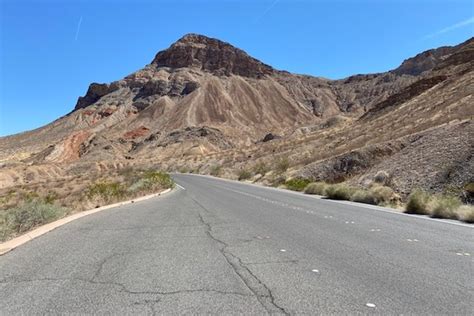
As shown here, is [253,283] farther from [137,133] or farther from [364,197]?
[137,133]

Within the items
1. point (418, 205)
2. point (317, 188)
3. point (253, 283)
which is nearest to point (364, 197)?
point (418, 205)

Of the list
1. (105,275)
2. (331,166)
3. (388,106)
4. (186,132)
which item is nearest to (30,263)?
(105,275)

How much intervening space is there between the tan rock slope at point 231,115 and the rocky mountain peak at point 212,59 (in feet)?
1.21

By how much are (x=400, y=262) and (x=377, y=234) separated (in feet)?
10.3

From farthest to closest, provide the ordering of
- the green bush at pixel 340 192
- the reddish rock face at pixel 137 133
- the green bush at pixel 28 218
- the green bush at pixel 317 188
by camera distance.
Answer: the reddish rock face at pixel 137 133 → the green bush at pixel 317 188 → the green bush at pixel 340 192 → the green bush at pixel 28 218

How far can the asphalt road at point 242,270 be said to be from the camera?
17.9 feet

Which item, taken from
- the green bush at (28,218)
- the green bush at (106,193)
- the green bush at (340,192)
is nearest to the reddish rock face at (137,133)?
the green bush at (106,193)

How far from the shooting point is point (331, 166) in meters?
36.5

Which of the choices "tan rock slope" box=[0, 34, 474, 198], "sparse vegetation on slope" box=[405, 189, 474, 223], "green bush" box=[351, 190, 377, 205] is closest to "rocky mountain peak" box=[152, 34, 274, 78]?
"tan rock slope" box=[0, 34, 474, 198]

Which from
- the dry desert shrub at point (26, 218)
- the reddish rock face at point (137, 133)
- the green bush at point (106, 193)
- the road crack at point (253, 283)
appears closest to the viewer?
the road crack at point (253, 283)

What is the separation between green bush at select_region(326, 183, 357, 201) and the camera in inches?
933

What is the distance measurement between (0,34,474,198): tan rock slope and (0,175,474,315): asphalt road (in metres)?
22.5

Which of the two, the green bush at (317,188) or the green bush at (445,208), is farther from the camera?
the green bush at (317,188)

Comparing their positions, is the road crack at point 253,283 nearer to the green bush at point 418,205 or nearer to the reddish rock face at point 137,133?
the green bush at point 418,205
